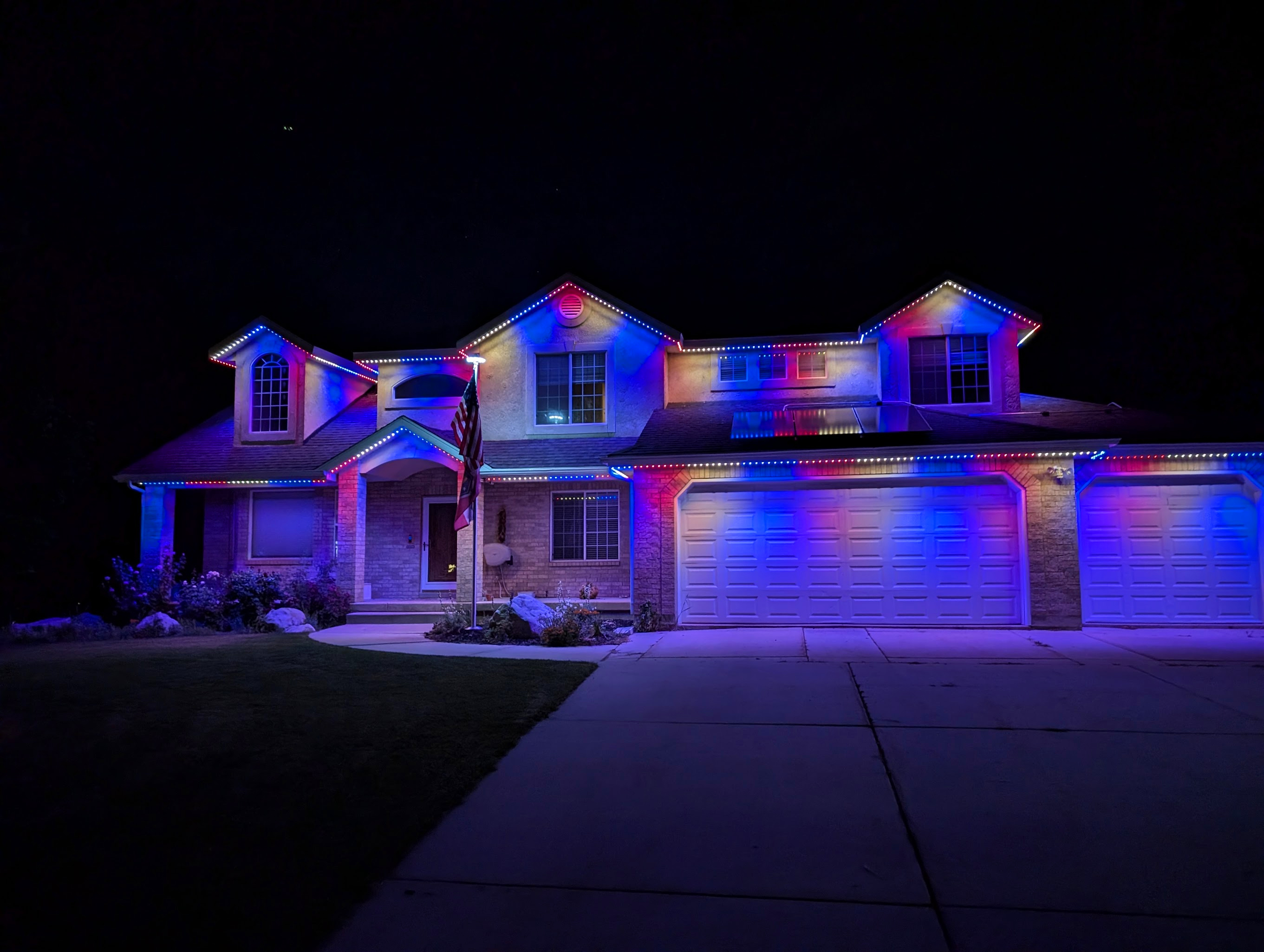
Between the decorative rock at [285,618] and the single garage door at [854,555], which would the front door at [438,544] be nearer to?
the decorative rock at [285,618]

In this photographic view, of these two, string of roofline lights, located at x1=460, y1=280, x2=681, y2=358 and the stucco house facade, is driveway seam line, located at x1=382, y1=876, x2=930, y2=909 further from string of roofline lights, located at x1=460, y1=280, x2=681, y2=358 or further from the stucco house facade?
string of roofline lights, located at x1=460, y1=280, x2=681, y2=358

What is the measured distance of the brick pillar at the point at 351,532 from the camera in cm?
1497

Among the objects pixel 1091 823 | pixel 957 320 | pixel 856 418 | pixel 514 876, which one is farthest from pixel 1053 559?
pixel 514 876

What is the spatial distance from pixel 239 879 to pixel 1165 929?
3.88 metres

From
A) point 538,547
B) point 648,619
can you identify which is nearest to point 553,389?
point 538,547

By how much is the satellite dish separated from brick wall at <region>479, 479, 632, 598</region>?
241 mm

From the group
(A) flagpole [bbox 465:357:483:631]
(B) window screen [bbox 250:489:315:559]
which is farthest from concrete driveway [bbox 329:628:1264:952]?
(B) window screen [bbox 250:489:315:559]

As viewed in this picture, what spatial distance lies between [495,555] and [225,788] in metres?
11.3

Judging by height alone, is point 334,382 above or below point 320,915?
above

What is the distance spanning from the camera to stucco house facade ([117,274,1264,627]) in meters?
12.8

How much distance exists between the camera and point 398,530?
16656mm

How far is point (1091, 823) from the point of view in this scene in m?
4.13

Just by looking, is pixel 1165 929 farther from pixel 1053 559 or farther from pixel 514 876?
pixel 1053 559

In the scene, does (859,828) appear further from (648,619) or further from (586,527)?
(586,527)
